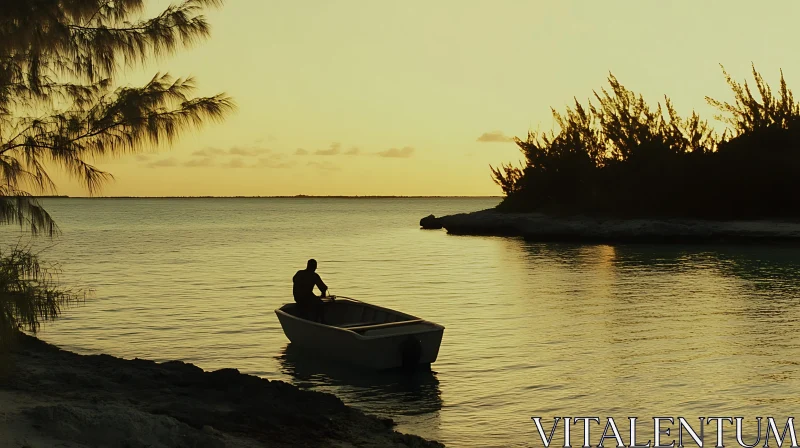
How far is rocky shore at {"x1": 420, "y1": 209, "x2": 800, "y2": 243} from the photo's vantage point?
186ft

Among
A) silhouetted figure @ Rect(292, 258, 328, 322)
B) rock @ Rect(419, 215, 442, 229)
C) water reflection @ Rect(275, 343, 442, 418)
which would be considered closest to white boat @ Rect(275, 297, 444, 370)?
water reflection @ Rect(275, 343, 442, 418)

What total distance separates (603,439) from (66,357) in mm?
8912

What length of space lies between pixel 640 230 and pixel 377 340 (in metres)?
50.0

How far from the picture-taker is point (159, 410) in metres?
10.1

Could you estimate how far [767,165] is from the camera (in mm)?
61781

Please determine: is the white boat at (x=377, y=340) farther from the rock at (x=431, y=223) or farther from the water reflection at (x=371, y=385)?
the rock at (x=431, y=223)

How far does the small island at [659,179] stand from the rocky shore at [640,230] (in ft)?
0.27

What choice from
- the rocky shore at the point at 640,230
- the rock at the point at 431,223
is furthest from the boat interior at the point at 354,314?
the rock at the point at 431,223

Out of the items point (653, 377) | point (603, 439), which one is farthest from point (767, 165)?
point (603, 439)

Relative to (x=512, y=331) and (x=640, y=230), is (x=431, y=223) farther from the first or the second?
(x=512, y=331)

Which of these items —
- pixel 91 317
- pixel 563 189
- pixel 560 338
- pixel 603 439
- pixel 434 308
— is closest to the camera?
pixel 603 439

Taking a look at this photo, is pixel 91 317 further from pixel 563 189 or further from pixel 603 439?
pixel 563 189

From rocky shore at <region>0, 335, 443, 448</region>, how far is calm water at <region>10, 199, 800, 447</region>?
77.9 inches

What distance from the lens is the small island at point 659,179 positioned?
61.2 metres
